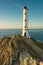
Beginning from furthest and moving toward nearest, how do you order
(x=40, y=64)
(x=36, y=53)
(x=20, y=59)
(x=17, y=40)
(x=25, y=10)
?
(x=25, y=10)
(x=17, y=40)
(x=36, y=53)
(x=20, y=59)
(x=40, y=64)

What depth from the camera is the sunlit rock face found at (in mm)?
39500

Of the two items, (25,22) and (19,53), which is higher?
(25,22)

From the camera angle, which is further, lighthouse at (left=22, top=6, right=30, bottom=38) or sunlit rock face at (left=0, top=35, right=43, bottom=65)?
lighthouse at (left=22, top=6, right=30, bottom=38)

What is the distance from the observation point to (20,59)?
132ft

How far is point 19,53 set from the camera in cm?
4159

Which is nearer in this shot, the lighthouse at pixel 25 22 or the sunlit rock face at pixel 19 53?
the sunlit rock face at pixel 19 53

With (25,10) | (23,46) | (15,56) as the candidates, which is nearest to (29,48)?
(23,46)

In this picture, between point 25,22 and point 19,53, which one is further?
point 25,22

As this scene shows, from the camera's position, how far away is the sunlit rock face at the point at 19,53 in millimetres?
39500

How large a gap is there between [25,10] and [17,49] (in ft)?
59.9

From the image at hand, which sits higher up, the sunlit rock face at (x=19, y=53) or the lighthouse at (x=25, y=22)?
the lighthouse at (x=25, y=22)

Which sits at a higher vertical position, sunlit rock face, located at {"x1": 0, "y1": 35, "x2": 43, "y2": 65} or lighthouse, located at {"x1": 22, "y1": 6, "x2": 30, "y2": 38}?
lighthouse, located at {"x1": 22, "y1": 6, "x2": 30, "y2": 38}

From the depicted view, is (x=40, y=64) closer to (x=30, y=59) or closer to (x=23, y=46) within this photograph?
(x=30, y=59)

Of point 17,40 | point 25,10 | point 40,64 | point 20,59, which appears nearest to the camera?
point 40,64
